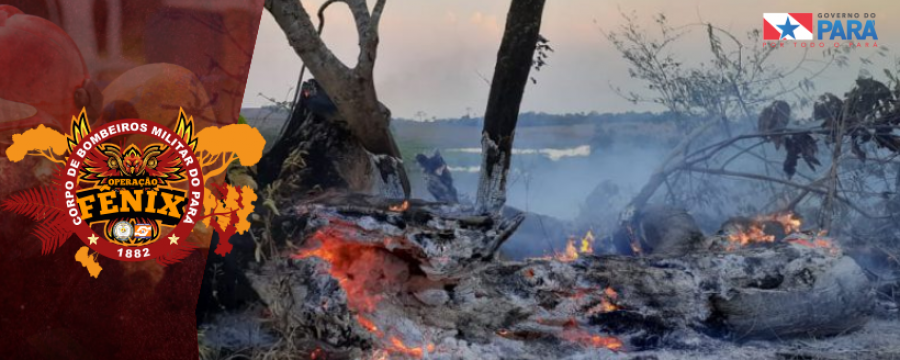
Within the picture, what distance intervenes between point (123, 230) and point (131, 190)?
0.16 metres

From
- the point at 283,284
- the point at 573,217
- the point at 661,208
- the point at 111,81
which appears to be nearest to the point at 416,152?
the point at 573,217

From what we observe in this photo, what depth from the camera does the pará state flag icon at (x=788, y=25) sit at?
4023 mm

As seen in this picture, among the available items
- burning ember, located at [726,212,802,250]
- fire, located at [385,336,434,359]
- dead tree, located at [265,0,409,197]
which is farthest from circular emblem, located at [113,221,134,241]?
burning ember, located at [726,212,802,250]

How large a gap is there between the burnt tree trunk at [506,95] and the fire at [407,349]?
2.62 feet

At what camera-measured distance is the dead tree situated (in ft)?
11.5

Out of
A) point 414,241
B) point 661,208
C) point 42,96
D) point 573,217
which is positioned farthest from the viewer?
point 573,217

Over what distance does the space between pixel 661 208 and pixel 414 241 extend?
76.2 inches

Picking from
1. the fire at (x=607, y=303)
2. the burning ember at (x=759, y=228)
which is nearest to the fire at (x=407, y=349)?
the fire at (x=607, y=303)

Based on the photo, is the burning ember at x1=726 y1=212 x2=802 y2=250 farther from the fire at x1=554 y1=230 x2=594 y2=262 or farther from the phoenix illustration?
the phoenix illustration

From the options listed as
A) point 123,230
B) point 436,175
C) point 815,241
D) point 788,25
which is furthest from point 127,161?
point 788,25

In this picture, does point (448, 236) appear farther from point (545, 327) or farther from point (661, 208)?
point (661, 208)

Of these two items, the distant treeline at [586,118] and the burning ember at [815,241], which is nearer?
the burning ember at [815,241]

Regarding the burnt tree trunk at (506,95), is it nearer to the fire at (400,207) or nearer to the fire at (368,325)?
the fire at (400,207)

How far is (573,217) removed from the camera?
5.11 meters
